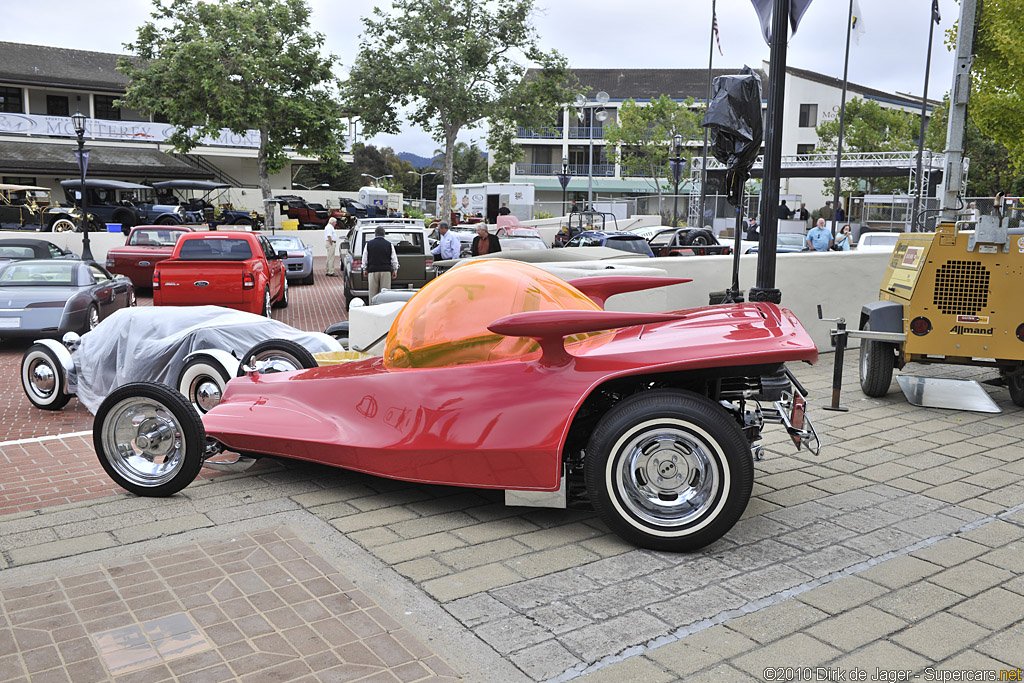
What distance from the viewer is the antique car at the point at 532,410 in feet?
13.6

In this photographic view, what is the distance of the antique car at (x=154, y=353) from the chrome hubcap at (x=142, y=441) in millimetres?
1690

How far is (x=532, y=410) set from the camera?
14.4ft

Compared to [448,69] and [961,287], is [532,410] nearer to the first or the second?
[961,287]

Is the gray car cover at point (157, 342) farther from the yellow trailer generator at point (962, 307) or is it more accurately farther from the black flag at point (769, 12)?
the yellow trailer generator at point (962, 307)

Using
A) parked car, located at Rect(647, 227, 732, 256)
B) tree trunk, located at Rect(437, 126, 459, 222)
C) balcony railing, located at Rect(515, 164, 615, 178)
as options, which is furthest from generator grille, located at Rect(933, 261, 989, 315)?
balcony railing, located at Rect(515, 164, 615, 178)

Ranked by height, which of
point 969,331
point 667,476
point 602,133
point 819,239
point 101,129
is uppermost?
point 602,133

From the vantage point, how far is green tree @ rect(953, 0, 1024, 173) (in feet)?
52.9

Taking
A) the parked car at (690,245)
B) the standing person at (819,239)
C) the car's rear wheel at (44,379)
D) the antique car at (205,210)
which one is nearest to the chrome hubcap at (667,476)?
the car's rear wheel at (44,379)

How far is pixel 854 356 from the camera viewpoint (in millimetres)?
10719

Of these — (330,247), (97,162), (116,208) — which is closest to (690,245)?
(330,247)

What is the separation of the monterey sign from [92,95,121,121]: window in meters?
2.51

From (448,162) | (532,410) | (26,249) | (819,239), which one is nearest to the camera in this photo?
(532,410)

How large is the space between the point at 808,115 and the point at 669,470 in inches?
2681

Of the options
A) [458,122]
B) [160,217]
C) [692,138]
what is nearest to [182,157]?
[160,217]
